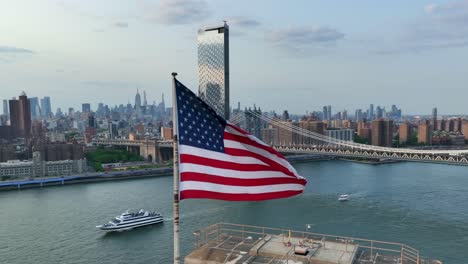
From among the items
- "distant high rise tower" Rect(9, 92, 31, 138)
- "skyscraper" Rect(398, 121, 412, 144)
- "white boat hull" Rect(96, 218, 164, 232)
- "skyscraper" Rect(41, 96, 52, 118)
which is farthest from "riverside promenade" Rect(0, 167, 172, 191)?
"skyscraper" Rect(41, 96, 52, 118)

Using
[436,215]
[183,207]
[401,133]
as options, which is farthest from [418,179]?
[401,133]

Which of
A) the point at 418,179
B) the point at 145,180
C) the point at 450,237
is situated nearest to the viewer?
the point at 450,237

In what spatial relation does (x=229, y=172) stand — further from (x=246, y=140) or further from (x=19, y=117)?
(x=19, y=117)

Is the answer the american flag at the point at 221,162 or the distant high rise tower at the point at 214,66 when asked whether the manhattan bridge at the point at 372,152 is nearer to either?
the distant high rise tower at the point at 214,66

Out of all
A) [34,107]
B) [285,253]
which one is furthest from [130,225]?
[34,107]

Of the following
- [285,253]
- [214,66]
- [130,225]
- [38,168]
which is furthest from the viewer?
[214,66]

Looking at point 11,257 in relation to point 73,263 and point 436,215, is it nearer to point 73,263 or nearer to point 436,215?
point 73,263

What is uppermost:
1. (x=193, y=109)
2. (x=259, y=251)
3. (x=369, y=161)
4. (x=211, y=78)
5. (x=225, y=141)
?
(x=211, y=78)
